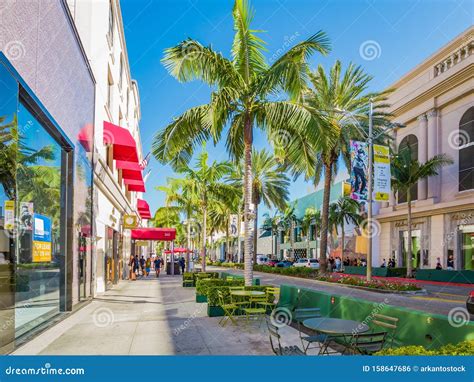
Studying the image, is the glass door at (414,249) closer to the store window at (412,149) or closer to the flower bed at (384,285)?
the store window at (412,149)

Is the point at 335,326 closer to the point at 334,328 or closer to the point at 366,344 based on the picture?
the point at 334,328

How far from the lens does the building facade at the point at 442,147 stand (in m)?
33.1

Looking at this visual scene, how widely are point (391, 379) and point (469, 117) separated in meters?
33.6

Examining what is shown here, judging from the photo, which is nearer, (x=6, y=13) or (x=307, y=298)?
(x=6, y=13)

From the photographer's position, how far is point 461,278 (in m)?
28.5

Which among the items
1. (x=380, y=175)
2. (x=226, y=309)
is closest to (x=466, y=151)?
(x=380, y=175)

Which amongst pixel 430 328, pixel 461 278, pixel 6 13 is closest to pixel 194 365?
pixel 430 328

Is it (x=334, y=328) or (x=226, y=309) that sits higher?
(x=334, y=328)

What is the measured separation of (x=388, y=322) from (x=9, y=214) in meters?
7.17

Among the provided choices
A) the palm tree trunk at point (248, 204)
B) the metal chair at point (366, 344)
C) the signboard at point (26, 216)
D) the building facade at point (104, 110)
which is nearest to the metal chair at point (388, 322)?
the metal chair at point (366, 344)

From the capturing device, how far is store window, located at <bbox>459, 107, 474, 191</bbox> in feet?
108

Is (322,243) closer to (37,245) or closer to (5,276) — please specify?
(37,245)

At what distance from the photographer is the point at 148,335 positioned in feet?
30.7

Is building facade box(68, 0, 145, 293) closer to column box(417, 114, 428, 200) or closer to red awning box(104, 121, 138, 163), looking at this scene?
red awning box(104, 121, 138, 163)
